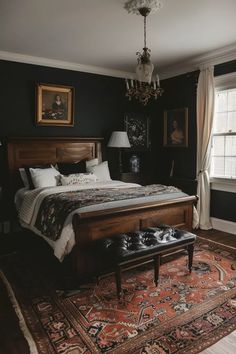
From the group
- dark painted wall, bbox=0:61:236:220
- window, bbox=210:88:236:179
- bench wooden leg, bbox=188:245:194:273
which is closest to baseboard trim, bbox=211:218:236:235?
dark painted wall, bbox=0:61:236:220

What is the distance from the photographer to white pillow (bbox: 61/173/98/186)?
13.5 ft

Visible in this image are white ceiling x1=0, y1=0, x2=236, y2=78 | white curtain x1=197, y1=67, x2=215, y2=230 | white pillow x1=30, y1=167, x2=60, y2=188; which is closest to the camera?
white ceiling x1=0, y1=0, x2=236, y2=78

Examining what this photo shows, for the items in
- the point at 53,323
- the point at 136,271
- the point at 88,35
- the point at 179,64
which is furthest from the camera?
the point at 179,64

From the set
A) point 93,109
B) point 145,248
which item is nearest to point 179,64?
point 93,109

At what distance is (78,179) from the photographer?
422 centimetres

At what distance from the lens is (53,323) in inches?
86.0

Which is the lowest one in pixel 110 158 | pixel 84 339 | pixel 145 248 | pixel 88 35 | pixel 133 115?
pixel 84 339

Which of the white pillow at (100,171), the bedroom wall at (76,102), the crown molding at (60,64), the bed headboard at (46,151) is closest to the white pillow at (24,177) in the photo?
the bed headboard at (46,151)

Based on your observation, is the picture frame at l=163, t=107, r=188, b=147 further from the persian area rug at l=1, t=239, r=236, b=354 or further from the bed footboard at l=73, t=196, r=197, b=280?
the persian area rug at l=1, t=239, r=236, b=354

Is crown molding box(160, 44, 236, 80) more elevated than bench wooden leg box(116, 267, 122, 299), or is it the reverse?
crown molding box(160, 44, 236, 80)

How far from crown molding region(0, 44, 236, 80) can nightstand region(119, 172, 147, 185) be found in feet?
6.31

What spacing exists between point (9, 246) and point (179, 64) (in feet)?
13.5

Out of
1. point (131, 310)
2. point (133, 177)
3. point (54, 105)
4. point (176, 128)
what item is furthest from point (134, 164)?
point (131, 310)

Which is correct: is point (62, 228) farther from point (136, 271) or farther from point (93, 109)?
point (93, 109)
